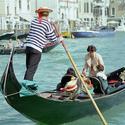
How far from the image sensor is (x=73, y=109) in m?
6.64

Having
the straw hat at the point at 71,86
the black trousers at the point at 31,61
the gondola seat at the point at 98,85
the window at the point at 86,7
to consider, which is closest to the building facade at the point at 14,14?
the window at the point at 86,7

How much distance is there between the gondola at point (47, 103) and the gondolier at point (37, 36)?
8.3 inches

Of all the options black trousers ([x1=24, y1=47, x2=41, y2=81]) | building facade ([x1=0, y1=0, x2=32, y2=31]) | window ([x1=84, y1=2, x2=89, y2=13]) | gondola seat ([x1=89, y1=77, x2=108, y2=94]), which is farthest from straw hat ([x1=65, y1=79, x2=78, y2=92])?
window ([x1=84, y1=2, x2=89, y2=13])

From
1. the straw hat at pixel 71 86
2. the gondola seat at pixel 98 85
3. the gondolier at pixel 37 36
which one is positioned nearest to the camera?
the gondolier at pixel 37 36

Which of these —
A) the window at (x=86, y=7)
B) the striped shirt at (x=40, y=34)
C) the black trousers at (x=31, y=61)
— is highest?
the striped shirt at (x=40, y=34)

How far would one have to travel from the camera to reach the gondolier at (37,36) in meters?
6.18

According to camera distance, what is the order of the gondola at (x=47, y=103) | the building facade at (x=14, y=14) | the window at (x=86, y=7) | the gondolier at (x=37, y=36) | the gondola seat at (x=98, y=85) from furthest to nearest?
the window at (x=86, y=7)
the building facade at (x=14, y=14)
the gondola seat at (x=98, y=85)
the gondolier at (x=37, y=36)
the gondola at (x=47, y=103)

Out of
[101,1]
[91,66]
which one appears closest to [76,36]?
[101,1]

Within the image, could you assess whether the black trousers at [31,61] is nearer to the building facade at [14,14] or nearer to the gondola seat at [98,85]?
the gondola seat at [98,85]

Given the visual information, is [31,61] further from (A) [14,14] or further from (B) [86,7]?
(B) [86,7]

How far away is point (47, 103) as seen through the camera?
6.23 m

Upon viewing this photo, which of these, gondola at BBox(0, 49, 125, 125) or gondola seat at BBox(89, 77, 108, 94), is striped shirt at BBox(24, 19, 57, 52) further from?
gondola seat at BBox(89, 77, 108, 94)

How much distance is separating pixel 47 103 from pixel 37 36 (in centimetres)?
68

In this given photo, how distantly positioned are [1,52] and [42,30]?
14.1 m
